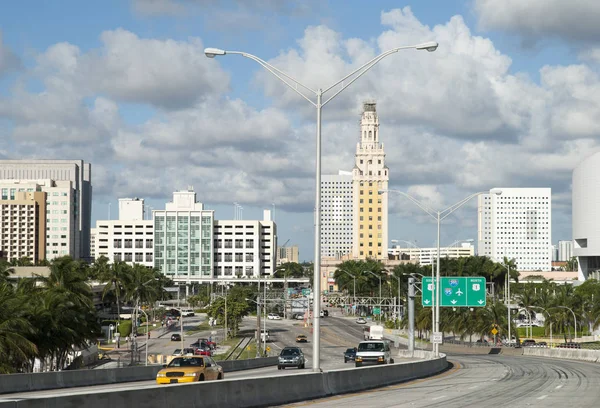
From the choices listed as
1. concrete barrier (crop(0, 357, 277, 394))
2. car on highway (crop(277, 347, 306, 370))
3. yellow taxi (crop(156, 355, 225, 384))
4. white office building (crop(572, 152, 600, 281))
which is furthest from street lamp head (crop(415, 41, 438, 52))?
white office building (crop(572, 152, 600, 281))

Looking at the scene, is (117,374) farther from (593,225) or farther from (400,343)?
(593,225)

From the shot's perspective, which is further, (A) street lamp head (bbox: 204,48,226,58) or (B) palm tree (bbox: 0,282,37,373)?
(B) palm tree (bbox: 0,282,37,373)

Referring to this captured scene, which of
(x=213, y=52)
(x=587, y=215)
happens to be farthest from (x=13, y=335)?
(x=587, y=215)

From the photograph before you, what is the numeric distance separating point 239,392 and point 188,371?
8.89m

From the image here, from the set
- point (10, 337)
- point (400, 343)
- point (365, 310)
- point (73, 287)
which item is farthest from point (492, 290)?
point (10, 337)

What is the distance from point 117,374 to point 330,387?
54.1 feet

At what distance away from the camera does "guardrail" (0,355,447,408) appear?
17.9 metres

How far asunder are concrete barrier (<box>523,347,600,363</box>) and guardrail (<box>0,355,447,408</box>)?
111ft

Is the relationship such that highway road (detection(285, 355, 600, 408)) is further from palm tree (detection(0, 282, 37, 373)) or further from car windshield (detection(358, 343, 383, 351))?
palm tree (detection(0, 282, 37, 373))

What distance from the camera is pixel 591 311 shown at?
409 ft

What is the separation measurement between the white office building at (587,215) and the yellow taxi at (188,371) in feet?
462

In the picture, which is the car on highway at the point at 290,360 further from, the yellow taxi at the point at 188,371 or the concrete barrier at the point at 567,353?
the yellow taxi at the point at 188,371

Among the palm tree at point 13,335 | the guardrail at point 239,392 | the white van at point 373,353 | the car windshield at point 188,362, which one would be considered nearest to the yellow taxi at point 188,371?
the car windshield at point 188,362

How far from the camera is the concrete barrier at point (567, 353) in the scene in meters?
66.4
